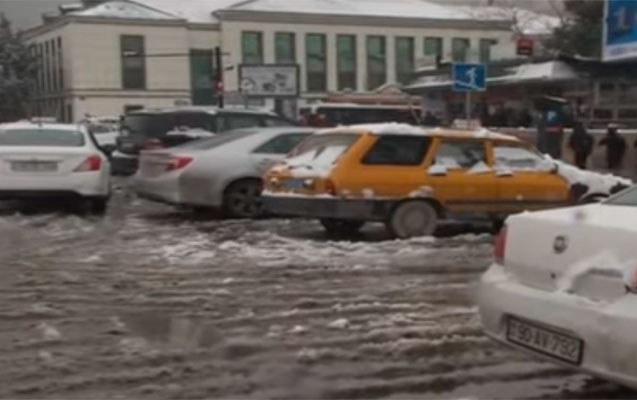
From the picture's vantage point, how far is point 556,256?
558 cm

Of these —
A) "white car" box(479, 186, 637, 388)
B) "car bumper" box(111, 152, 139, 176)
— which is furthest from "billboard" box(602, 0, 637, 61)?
"white car" box(479, 186, 637, 388)

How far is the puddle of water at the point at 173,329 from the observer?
725 centimetres

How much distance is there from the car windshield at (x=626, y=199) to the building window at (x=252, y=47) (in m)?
70.0

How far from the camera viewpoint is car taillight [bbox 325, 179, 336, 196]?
12156mm

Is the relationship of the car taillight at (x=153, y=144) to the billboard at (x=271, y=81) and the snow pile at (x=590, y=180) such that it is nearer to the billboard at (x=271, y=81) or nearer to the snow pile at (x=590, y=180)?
the snow pile at (x=590, y=180)

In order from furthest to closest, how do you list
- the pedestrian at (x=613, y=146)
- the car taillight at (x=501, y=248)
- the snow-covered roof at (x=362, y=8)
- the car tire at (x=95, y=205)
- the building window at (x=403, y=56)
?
1. the building window at (x=403, y=56)
2. the snow-covered roof at (x=362, y=8)
3. the pedestrian at (x=613, y=146)
4. the car tire at (x=95, y=205)
5. the car taillight at (x=501, y=248)

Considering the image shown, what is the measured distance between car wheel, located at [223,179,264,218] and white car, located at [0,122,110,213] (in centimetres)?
193

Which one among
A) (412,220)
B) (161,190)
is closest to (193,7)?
(161,190)

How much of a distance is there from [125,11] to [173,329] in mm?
69794

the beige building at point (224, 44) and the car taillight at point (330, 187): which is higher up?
the beige building at point (224, 44)

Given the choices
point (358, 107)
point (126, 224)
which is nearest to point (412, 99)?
point (358, 107)

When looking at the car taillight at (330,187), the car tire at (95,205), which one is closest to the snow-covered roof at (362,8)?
the car tire at (95,205)

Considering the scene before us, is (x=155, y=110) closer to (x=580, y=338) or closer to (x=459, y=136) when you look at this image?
(x=459, y=136)

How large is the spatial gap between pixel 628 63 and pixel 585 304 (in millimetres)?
26159
